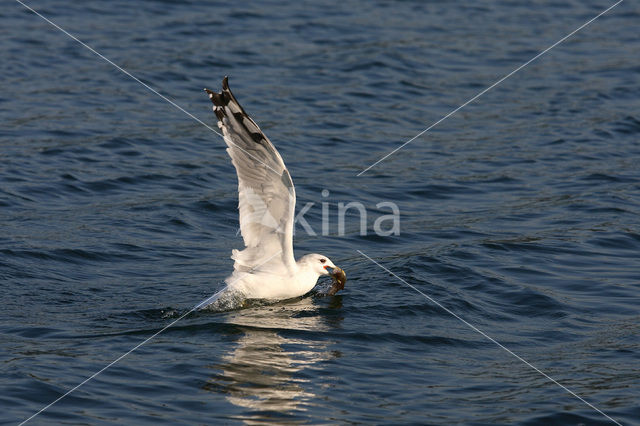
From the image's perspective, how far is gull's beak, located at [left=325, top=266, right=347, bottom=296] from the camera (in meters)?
10.4

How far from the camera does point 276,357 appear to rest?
875cm

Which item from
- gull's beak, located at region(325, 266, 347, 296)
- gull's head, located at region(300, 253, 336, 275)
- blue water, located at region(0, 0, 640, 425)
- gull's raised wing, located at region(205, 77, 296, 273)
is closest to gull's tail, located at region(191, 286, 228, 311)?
blue water, located at region(0, 0, 640, 425)

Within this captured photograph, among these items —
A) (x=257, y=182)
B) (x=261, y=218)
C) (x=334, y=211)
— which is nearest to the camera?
(x=257, y=182)

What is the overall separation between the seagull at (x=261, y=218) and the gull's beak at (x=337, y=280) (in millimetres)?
11

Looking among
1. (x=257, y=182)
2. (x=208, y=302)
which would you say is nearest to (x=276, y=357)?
(x=208, y=302)

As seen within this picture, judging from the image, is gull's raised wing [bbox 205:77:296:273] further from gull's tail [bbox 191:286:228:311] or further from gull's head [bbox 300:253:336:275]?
gull's tail [bbox 191:286:228:311]

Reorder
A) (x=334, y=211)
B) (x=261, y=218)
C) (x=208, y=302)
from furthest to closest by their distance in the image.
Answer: (x=334, y=211)
(x=208, y=302)
(x=261, y=218)

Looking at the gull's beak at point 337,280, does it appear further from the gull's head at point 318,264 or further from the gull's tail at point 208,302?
the gull's tail at point 208,302

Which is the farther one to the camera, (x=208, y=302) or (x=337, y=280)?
(x=337, y=280)

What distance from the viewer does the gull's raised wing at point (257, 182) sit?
9.21 meters

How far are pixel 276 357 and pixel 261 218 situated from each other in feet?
5.12

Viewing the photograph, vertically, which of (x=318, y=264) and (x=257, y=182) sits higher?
(x=257, y=182)

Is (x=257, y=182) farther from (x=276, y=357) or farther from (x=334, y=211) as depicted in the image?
(x=334, y=211)

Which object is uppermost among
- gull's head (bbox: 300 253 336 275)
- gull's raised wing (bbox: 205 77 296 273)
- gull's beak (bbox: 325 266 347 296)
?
gull's raised wing (bbox: 205 77 296 273)
